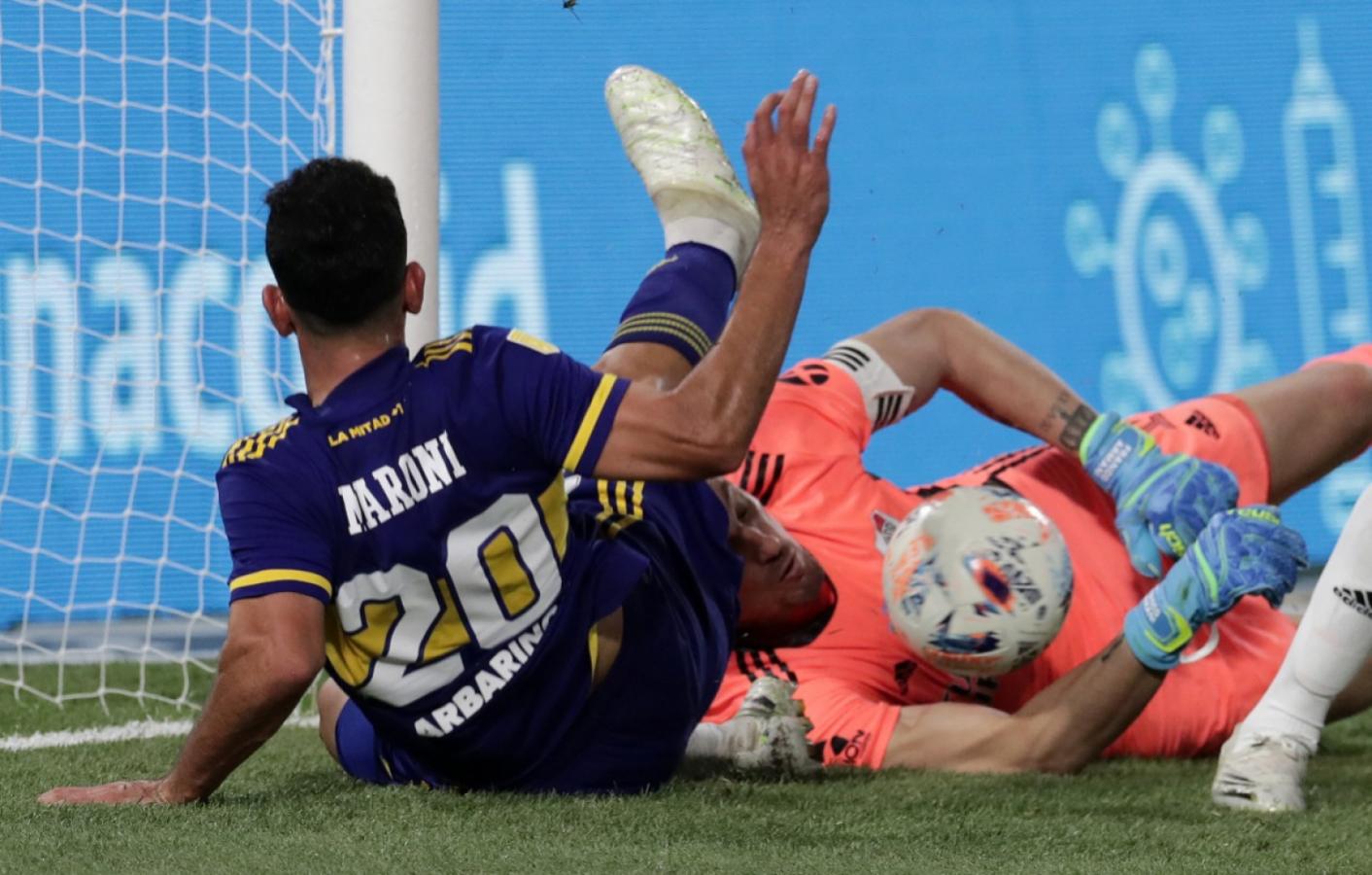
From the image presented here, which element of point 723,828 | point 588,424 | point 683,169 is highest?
point 683,169

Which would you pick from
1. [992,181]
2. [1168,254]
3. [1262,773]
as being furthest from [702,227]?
[1168,254]

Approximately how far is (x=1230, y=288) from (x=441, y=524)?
317 centimetres

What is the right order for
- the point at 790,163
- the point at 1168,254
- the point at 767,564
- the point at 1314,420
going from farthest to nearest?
the point at 1168,254 < the point at 1314,420 < the point at 767,564 < the point at 790,163

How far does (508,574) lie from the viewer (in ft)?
6.81

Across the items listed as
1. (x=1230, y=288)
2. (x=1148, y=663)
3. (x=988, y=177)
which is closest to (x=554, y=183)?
(x=988, y=177)

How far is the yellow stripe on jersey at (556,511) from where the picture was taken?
2.08 metres

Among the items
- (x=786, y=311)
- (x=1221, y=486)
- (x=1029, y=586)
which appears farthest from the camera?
(x=1221, y=486)

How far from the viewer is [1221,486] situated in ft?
8.98

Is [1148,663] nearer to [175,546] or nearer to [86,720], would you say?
[86,720]

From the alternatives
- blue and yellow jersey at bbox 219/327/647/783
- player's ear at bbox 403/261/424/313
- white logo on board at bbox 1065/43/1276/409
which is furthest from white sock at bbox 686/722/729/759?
white logo on board at bbox 1065/43/1276/409

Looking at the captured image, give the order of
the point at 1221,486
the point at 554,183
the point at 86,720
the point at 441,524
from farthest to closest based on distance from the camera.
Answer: the point at 554,183 < the point at 86,720 < the point at 1221,486 < the point at 441,524

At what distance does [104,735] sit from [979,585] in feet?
5.14

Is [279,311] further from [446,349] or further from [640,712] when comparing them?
[640,712]

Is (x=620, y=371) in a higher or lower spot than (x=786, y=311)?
lower
